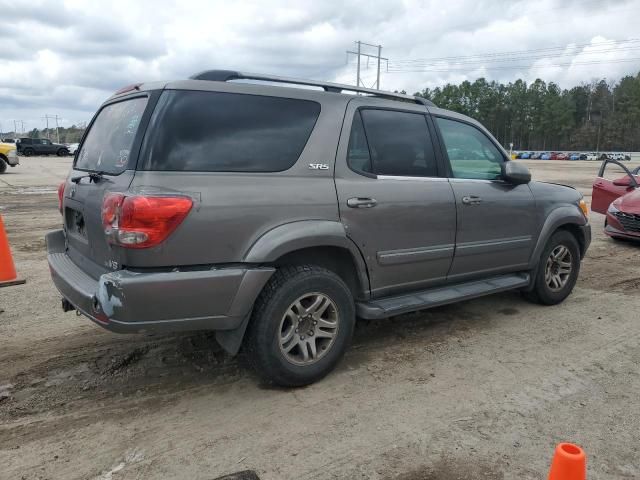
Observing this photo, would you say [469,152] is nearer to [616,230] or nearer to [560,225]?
[560,225]

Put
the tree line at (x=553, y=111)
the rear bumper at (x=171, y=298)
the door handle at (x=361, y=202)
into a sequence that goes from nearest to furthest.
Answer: the rear bumper at (x=171, y=298) < the door handle at (x=361, y=202) < the tree line at (x=553, y=111)

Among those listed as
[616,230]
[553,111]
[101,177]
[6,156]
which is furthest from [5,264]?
[553,111]

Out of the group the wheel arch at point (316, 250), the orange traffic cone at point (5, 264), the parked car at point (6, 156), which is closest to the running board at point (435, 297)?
the wheel arch at point (316, 250)

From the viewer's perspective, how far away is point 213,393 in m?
3.27

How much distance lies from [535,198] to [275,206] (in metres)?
2.81

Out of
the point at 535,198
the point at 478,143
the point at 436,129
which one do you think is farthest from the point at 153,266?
the point at 535,198

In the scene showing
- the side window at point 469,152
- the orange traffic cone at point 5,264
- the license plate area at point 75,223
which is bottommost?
the orange traffic cone at point 5,264

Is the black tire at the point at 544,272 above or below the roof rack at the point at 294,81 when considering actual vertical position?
below

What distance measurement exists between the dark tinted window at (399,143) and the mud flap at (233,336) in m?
1.43

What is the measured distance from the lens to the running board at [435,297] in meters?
3.59

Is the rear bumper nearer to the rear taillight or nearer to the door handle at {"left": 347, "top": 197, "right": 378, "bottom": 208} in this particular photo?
the rear taillight

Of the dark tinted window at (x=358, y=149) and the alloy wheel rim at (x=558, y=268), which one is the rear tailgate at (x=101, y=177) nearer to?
the dark tinted window at (x=358, y=149)

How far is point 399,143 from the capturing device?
3824 mm

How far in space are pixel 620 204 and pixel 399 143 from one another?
6.22 meters
